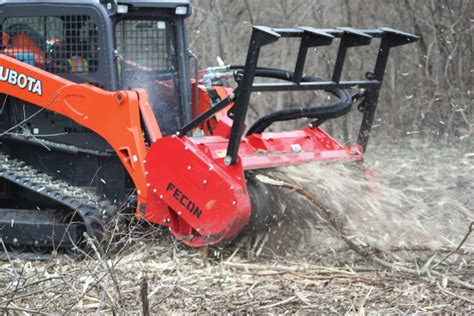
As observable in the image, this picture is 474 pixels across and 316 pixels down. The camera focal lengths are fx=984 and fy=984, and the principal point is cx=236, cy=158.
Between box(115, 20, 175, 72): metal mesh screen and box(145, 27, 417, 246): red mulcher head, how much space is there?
2.81 feet

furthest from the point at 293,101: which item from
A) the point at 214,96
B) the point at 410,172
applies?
the point at 214,96

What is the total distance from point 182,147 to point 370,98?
1607mm

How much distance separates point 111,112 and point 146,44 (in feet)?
2.92

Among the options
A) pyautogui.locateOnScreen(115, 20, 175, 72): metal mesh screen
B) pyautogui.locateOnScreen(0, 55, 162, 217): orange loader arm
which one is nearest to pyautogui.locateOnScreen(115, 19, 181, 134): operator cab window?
pyautogui.locateOnScreen(115, 20, 175, 72): metal mesh screen

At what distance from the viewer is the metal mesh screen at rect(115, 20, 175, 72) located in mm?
7762

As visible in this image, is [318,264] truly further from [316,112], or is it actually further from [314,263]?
[316,112]

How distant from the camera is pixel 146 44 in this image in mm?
7922

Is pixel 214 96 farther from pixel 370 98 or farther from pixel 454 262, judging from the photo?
pixel 454 262

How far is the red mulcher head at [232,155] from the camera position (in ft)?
21.9

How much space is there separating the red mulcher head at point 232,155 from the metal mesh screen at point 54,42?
1.01 meters

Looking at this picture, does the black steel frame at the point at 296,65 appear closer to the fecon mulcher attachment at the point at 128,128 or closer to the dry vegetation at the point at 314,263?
the fecon mulcher attachment at the point at 128,128

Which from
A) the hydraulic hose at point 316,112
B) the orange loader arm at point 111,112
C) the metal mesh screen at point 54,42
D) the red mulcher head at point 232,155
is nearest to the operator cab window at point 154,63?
the metal mesh screen at point 54,42

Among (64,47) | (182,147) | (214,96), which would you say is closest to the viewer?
(182,147)

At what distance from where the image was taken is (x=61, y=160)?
7781mm
